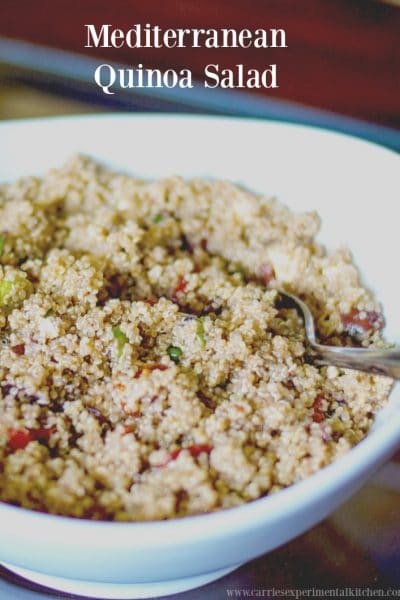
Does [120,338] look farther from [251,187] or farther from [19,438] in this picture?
[251,187]

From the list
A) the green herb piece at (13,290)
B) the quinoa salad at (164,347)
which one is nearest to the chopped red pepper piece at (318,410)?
the quinoa salad at (164,347)

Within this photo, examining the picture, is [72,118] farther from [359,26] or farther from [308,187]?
[359,26]

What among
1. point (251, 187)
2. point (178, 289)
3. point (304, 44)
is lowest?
point (178, 289)

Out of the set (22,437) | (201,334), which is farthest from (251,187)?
(22,437)

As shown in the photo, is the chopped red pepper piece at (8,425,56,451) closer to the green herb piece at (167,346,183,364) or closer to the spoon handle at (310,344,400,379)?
the green herb piece at (167,346,183,364)

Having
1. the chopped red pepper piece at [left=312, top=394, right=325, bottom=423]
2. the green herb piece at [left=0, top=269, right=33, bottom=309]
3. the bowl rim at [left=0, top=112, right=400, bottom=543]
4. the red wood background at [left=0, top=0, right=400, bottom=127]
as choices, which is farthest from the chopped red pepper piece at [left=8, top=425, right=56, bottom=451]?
the red wood background at [left=0, top=0, right=400, bottom=127]

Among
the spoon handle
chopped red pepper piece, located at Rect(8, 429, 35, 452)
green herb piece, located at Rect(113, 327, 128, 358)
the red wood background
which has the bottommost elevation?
chopped red pepper piece, located at Rect(8, 429, 35, 452)

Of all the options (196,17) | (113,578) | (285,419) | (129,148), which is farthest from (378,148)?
(196,17)
